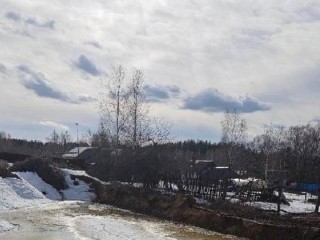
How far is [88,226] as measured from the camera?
26891 millimetres

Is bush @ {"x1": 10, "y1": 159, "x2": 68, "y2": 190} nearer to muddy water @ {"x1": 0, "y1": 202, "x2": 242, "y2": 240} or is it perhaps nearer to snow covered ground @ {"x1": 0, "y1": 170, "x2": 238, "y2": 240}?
snow covered ground @ {"x1": 0, "y1": 170, "x2": 238, "y2": 240}

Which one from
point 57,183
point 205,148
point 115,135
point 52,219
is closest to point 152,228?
point 52,219

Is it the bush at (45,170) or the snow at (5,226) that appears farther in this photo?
the bush at (45,170)

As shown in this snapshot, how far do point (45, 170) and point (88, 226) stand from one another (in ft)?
71.1

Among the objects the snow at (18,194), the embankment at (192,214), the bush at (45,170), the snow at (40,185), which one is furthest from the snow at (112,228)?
the bush at (45,170)

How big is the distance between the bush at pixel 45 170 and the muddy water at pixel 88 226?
1071 cm

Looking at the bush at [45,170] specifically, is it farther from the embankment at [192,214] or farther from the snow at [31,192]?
the embankment at [192,214]

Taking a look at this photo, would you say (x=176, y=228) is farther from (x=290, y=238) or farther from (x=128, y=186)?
(x=128, y=186)

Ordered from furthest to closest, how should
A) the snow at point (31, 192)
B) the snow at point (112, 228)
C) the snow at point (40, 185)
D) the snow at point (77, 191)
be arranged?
the snow at point (77, 191) < the snow at point (40, 185) < the snow at point (31, 192) < the snow at point (112, 228)

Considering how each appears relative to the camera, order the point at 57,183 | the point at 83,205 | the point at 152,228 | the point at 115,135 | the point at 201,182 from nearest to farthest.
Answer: the point at 152,228
the point at 201,182
the point at 83,205
the point at 57,183
the point at 115,135

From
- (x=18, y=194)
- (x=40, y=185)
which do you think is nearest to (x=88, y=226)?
(x=18, y=194)

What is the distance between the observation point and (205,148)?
163625 millimetres

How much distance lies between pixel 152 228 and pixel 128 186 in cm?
1462

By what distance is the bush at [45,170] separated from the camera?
46.4 metres
